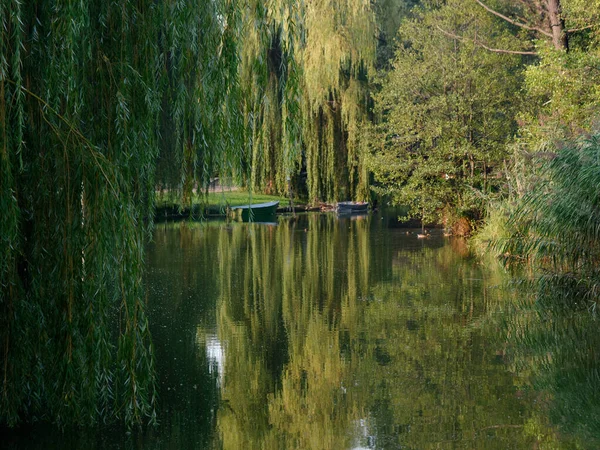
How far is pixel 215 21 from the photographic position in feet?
19.6

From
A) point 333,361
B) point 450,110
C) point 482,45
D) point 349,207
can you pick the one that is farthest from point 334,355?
point 349,207

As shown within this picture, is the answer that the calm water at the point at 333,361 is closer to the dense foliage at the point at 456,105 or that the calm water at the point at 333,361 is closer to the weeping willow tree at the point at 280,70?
the weeping willow tree at the point at 280,70

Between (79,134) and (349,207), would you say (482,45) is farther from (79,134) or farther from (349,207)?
(79,134)

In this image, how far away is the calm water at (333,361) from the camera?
18.1 feet

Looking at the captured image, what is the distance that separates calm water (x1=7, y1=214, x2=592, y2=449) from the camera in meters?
5.53

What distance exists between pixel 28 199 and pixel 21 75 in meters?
0.75

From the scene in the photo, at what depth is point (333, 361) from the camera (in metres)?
7.64

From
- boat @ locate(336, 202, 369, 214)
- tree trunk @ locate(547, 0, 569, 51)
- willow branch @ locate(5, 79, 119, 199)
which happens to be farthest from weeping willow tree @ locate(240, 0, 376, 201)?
willow branch @ locate(5, 79, 119, 199)

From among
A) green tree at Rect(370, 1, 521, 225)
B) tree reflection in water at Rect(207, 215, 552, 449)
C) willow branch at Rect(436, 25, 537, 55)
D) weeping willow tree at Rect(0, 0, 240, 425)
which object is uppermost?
willow branch at Rect(436, 25, 537, 55)

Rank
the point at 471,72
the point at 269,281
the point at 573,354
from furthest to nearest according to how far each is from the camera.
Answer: the point at 471,72 → the point at 269,281 → the point at 573,354

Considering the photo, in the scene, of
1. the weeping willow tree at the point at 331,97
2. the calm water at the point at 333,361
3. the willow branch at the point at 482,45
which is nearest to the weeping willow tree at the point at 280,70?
the calm water at the point at 333,361

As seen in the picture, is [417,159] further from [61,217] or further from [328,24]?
[61,217]

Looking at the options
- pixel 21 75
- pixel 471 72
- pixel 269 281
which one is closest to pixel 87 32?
pixel 21 75

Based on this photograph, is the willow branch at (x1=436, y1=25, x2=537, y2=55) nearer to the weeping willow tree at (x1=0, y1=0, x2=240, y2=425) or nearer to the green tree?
the green tree
